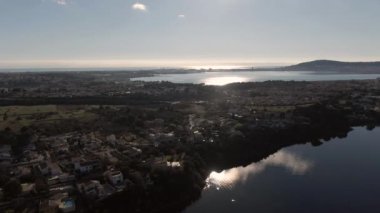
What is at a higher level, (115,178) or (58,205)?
(115,178)

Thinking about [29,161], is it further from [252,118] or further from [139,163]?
[252,118]

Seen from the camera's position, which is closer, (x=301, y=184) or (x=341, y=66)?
(x=301, y=184)

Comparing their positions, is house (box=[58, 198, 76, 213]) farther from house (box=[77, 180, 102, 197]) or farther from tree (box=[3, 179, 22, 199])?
tree (box=[3, 179, 22, 199])

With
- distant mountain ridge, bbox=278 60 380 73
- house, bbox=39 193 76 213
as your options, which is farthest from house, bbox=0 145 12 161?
distant mountain ridge, bbox=278 60 380 73

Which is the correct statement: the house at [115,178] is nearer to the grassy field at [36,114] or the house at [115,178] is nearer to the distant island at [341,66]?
the grassy field at [36,114]

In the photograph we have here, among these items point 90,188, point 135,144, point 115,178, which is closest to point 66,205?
point 90,188

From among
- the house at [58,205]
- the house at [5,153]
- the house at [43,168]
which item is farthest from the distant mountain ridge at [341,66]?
the house at [58,205]

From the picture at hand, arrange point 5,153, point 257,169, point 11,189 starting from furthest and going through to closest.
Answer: point 257,169 → point 5,153 → point 11,189

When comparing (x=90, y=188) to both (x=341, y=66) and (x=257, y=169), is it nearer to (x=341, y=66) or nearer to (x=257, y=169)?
(x=257, y=169)

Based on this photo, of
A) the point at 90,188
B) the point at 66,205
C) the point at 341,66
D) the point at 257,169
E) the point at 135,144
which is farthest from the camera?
the point at 341,66
